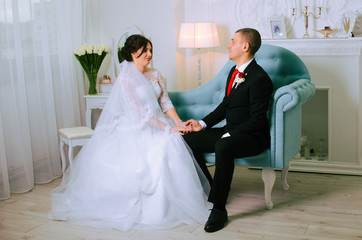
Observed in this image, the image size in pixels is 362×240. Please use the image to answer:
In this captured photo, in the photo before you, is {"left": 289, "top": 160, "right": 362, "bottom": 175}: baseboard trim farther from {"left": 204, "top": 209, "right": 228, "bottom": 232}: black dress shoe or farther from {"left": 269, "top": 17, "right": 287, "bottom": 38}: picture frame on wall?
{"left": 204, "top": 209, "right": 228, "bottom": 232}: black dress shoe

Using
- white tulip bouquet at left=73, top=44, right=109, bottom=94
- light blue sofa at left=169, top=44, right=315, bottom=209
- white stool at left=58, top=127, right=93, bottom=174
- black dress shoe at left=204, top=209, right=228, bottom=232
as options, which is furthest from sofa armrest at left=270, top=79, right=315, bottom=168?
white tulip bouquet at left=73, top=44, right=109, bottom=94

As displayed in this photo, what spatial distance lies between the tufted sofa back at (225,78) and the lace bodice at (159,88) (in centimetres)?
26

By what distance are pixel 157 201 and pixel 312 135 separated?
82.4 inches

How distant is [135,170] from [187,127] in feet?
1.72

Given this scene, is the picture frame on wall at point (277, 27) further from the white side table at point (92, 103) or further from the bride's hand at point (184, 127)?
the white side table at point (92, 103)

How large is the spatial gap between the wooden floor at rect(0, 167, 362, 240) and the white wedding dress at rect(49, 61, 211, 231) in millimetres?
118

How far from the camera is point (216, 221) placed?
116 inches

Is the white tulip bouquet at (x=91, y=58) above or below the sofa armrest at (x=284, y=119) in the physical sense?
above

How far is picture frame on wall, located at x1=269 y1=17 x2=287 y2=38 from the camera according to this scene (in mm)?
4285

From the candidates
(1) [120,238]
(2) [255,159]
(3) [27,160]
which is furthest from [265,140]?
(3) [27,160]

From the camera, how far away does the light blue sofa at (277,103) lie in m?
3.17

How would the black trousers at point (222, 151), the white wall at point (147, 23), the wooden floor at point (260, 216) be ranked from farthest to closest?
1. the white wall at point (147, 23)
2. the black trousers at point (222, 151)
3. the wooden floor at point (260, 216)

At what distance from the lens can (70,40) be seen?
447 centimetres

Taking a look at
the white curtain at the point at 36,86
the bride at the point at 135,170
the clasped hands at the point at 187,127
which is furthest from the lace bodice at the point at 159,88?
the white curtain at the point at 36,86
